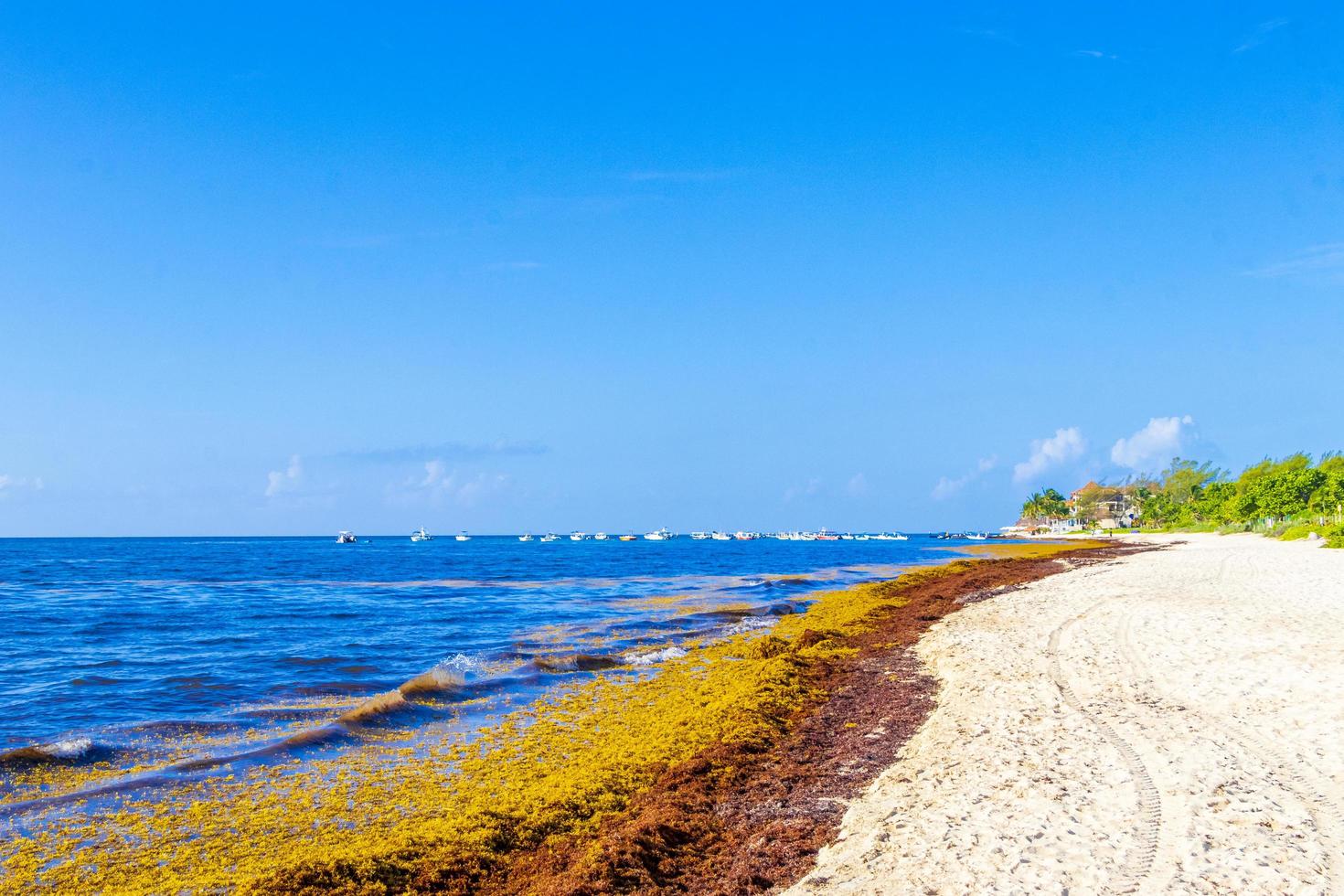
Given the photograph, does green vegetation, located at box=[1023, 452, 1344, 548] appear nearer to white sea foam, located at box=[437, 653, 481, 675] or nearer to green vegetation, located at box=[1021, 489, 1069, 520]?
green vegetation, located at box=[1021, 489, 1069, 520]

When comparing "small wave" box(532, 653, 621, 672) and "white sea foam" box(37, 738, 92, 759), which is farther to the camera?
"small wave" box(532, 653, 621, 672)

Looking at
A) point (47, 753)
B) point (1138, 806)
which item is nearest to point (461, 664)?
point (47, 753)

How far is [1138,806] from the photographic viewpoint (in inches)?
312

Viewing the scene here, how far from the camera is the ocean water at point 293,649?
47.8 ft

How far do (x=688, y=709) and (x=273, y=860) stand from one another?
745cm

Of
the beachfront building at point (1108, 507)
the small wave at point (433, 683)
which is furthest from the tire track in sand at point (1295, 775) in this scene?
the beachfront building at point (1108, 507)

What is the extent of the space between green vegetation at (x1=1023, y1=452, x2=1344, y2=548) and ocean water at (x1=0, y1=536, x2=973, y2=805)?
41.1 m

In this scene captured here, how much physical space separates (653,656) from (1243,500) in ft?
296

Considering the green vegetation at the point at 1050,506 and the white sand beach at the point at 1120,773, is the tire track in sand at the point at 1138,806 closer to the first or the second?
the white sand beach at the point at 1120,773

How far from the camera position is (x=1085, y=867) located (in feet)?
21.7

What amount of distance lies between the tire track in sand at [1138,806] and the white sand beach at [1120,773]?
0.02 metres

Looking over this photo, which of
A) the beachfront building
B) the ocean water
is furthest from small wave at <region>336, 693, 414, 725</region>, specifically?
the beachfront building

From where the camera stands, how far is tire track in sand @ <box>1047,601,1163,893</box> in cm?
642

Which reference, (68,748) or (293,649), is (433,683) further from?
(293,649)
